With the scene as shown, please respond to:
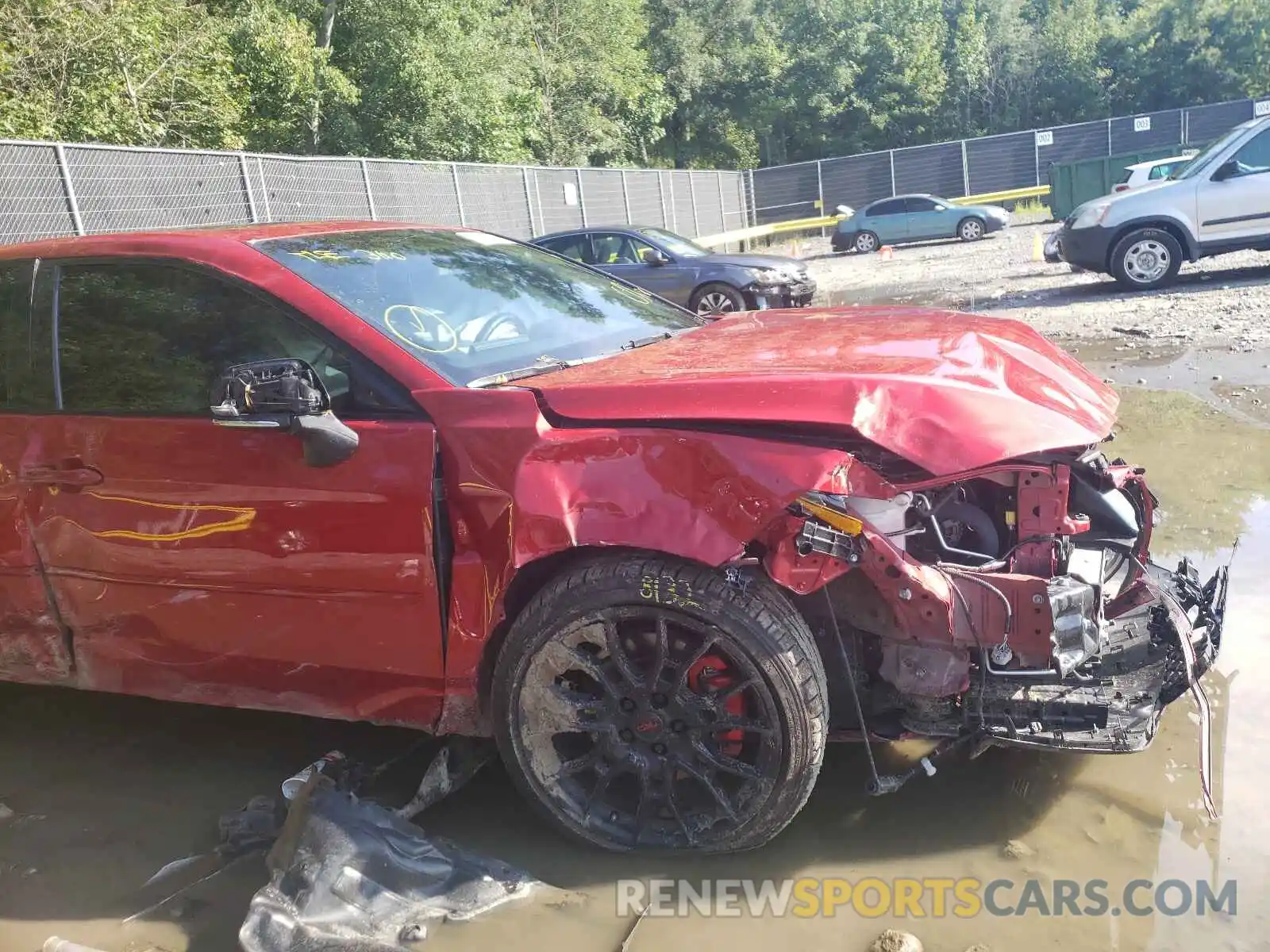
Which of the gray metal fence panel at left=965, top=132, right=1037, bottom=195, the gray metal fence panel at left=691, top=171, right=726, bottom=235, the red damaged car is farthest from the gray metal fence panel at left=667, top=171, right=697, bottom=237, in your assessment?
the red damaged car

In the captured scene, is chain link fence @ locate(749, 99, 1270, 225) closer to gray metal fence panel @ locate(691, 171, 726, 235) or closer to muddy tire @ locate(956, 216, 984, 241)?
gray metal fence panel @ locate(691, 171, 726, 235)

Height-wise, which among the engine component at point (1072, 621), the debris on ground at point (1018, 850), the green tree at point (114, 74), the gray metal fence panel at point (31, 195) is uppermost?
the green tree at point (114, 74)

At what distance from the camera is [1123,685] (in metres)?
2.52

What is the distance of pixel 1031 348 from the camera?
302 centimetres

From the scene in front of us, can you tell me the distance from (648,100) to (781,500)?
39.7 metres

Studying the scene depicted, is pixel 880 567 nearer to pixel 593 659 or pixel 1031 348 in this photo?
pixel 593 659


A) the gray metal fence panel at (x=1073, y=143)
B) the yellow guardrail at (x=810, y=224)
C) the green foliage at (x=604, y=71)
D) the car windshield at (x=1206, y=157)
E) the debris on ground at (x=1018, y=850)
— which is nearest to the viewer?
the debris on ground at (x=1018, y=850)

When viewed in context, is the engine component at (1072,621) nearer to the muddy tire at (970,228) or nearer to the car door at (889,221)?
the muddy tire at (970,228)

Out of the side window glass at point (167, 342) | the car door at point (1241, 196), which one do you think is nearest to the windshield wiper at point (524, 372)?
the side window glass at point (167, 342)

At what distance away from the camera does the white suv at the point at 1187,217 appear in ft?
33.8

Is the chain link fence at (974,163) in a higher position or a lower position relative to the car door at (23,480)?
higher

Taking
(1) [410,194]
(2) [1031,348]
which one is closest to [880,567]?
(2) [1031,348]

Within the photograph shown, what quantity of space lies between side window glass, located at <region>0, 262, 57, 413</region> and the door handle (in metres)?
0.20

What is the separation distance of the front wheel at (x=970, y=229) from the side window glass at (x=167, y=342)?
79.9ft
